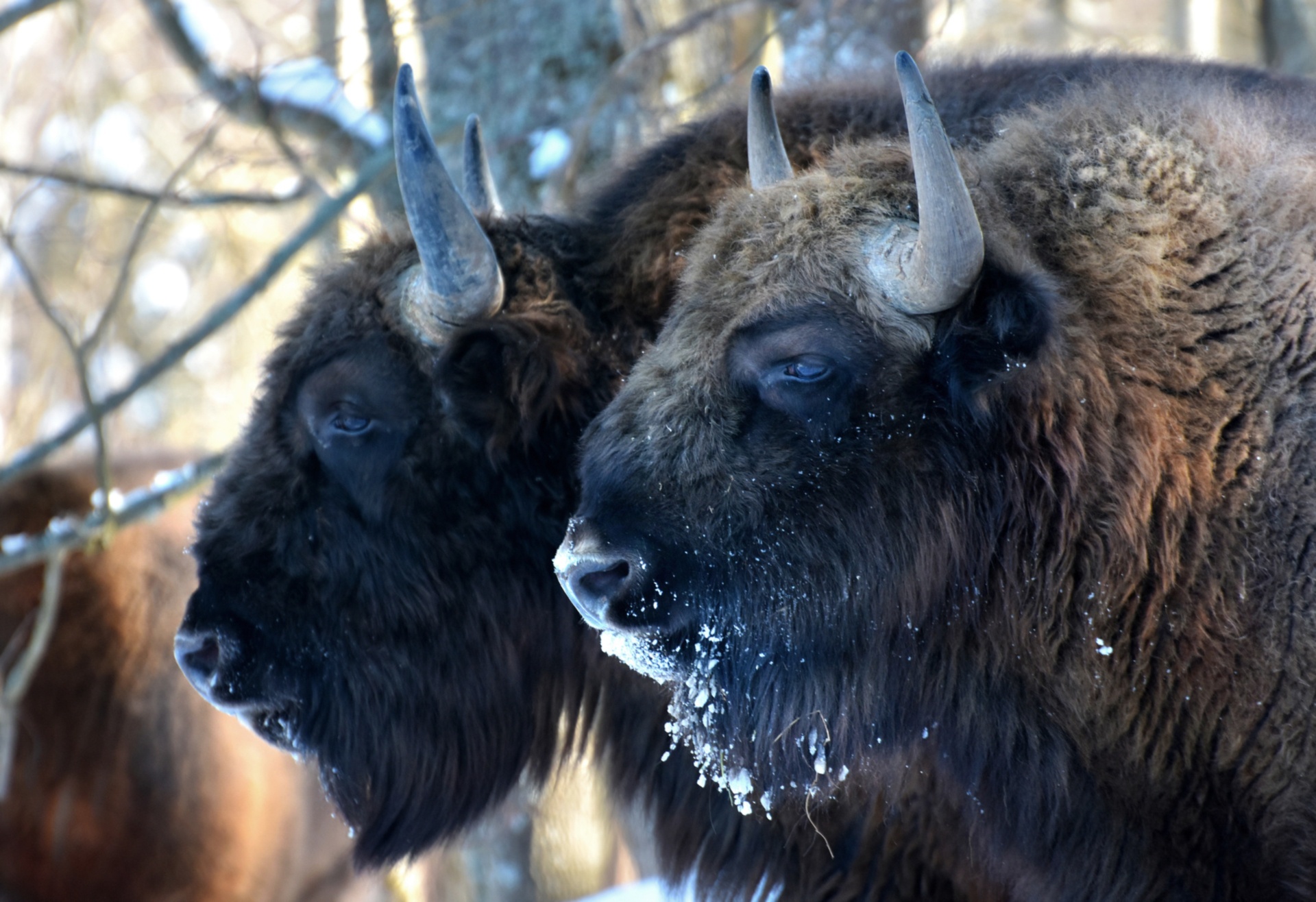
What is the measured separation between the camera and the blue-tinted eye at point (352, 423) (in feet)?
12.6

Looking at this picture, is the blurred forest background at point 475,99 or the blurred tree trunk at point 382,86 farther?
the blurred tree trunk at point 382,86

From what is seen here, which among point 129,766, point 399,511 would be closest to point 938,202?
point 399,511

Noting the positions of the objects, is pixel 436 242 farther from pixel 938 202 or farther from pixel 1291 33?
pixel 1291 33

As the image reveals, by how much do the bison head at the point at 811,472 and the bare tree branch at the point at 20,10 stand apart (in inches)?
129

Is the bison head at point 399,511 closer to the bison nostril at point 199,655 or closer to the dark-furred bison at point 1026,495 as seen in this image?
the bison nostril at point 199,655

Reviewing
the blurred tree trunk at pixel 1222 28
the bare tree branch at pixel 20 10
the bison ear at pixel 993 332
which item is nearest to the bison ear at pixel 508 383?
the bison ear at pixel 993 332

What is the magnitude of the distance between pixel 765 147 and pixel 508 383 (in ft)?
3.20

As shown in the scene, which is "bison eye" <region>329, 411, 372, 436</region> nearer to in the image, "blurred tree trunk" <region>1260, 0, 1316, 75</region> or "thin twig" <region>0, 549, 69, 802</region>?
"thin twig" <region>0, 549, 69, 802</region>

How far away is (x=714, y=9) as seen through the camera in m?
5.16

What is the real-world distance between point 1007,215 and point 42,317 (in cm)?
1090

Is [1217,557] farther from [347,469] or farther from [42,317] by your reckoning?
[42,317]

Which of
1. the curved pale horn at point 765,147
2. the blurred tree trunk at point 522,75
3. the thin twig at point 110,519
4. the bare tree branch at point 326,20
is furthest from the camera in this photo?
the bare tree branch at point 326,20

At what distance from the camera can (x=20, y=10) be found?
191 inches

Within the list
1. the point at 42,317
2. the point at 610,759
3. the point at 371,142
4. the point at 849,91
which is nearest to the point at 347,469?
the point at 610,759
